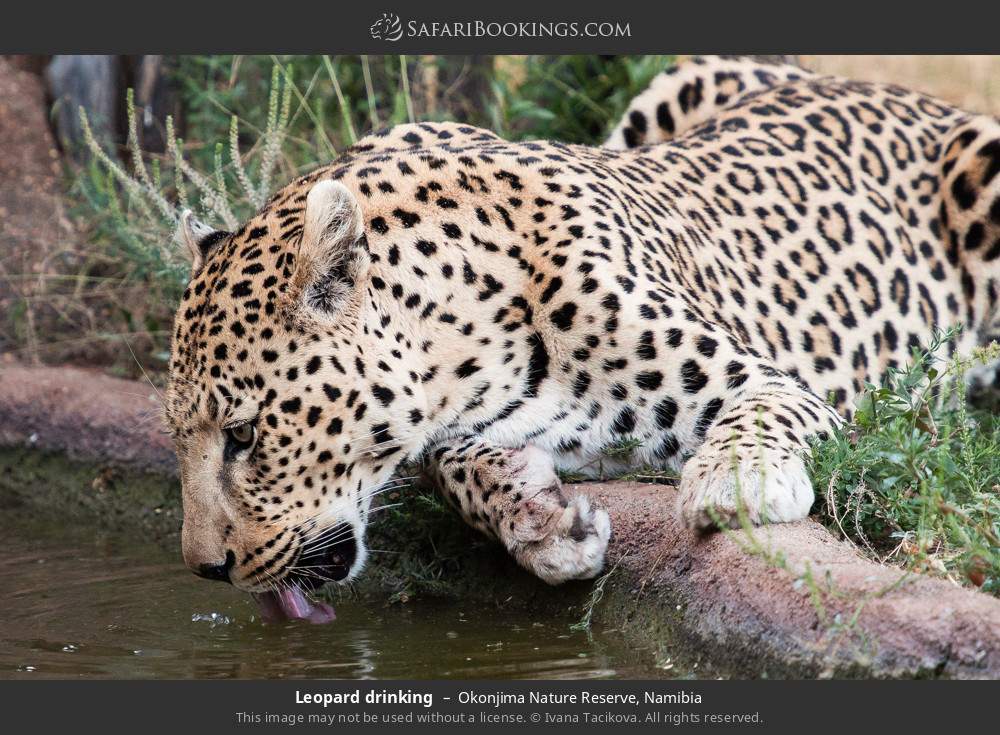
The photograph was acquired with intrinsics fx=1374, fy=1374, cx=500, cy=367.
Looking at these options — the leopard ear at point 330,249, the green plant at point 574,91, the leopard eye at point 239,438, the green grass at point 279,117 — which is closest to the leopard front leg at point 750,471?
the leopard ear at point 330,249

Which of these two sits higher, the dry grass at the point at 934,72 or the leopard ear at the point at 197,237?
the dry grass at the point at 934,72

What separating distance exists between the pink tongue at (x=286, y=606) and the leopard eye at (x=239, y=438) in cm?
72

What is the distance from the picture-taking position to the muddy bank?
454 centimetres

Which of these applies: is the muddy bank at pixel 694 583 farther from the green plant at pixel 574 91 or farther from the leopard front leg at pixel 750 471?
the green plant at pixel 574 91

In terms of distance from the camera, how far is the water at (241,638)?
18.7ft

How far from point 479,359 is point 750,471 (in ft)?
4.51

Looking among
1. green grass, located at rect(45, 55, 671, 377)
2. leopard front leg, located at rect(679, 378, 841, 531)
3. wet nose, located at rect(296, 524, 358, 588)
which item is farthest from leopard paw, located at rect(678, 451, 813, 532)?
green grass, located at rect(45, 55, 671, 377)

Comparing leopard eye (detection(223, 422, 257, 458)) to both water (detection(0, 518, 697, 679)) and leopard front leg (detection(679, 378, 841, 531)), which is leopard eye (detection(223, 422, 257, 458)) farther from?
leopard front leg (detection(679, 378, 841, 531))

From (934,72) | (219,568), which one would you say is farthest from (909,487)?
(934,72)

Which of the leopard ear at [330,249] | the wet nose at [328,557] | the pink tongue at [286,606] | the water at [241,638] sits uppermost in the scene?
the leopard ear at [330,249]

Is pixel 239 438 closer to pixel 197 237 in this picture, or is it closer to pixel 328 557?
pixel 328 557

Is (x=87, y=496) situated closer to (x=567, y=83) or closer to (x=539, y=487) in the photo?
(x=539, y=487)

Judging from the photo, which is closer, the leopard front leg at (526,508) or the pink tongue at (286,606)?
the leopard front leg at (526,508)

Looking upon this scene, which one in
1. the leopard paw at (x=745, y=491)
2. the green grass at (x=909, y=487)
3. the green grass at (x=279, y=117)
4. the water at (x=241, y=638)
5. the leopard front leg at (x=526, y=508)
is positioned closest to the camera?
the green grass at (x=909, y=487)
